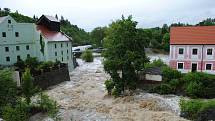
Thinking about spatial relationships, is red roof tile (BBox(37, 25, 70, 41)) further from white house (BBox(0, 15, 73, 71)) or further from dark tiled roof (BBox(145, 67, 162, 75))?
dark tiled roof (BBox(145, 67, 162, 75))

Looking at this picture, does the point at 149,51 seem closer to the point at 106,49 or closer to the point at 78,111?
the point at 106,49

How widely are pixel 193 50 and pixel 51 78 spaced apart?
77.6 ft

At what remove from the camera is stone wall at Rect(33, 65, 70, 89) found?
39.6 m

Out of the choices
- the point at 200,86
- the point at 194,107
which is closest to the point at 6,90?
the point at 194,107

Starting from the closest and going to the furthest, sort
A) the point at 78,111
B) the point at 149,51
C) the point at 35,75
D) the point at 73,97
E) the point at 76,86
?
the point at 78,111, the point at 73,97, the point at 35,75, the point at 76,86, the point at 149,51

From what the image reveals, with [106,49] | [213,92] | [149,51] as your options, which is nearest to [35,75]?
[106,49]

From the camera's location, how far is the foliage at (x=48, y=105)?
24.6 meters

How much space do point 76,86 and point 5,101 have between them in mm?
17344

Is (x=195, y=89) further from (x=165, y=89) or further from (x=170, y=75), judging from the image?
(x=170, y=75)

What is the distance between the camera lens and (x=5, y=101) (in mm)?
26234

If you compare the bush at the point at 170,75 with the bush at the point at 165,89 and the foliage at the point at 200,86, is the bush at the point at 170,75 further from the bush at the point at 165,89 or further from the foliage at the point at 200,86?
the foliage at the point at 200,86

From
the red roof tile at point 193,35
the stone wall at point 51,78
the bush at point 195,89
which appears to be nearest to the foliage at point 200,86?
the bush at point 195,89

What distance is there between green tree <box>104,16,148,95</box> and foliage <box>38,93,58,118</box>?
10.5 m

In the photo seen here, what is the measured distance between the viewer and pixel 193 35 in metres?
41.6
